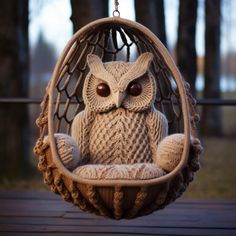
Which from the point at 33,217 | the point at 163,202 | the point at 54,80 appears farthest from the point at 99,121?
the point at 33,217

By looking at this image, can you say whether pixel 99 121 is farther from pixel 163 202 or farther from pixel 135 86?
pixel 163 202

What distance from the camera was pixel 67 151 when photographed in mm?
1961

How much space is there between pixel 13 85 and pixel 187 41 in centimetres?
192

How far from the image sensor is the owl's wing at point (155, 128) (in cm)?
214

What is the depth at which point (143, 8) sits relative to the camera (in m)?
5.26

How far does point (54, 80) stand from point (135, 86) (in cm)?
30

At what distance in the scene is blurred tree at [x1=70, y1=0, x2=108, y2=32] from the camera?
13.2 ft

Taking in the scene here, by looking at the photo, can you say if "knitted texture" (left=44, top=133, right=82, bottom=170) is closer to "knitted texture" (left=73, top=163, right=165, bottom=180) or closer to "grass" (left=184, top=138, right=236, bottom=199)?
"knitted texture" (left=73, top=163, right=165, bottom=180)

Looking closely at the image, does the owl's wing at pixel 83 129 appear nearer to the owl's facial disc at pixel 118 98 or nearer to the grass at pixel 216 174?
the owl's facial disc at pixel 118 98

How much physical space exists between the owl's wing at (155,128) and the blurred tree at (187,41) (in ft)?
11.7

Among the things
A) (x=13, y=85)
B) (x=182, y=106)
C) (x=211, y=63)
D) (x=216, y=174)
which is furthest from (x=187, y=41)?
(x=182, y=106)

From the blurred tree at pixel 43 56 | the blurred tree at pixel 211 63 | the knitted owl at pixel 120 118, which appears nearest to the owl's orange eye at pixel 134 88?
the knitted owl at pixel 120 118

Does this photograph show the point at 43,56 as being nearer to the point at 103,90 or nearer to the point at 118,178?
the point at 103,90

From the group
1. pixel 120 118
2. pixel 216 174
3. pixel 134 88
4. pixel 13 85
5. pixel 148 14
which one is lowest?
pixel 216 174
